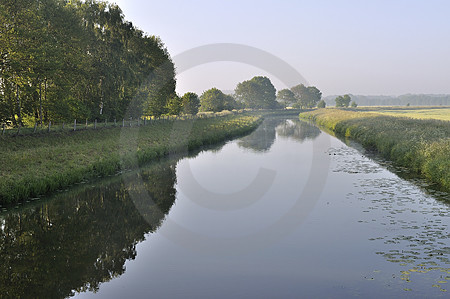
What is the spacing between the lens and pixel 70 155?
2827 centimetres

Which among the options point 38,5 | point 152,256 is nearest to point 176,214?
point 152,256

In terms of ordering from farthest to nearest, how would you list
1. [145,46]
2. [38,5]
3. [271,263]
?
[145,46] → [38,5] → [271,263]

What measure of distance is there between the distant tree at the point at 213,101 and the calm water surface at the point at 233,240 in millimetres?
119056

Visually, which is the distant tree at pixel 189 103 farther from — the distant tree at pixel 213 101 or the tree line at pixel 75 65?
the tree line at pixel 75 65

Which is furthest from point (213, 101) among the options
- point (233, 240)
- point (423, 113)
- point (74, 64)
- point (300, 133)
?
point (233, 240)

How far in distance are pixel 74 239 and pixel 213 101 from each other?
133420 mm

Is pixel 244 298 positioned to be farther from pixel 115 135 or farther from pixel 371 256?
pixel 115 135

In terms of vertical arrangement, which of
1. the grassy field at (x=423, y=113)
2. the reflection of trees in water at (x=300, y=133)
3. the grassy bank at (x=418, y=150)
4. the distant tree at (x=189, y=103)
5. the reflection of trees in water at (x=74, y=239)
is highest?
the distant tree at (x=189, y=103)

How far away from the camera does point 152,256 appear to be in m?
13.2

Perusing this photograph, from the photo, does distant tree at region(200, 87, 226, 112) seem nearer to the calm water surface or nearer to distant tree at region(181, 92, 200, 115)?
distant tree at region(181, 92, 200, 115)

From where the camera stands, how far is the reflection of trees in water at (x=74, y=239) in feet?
36.7

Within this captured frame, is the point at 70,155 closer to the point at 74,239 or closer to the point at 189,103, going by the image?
the point at 74,239

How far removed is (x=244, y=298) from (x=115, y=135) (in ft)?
122

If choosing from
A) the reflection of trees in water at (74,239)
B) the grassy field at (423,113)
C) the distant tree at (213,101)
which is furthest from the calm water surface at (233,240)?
the distant tree at (213,101)
